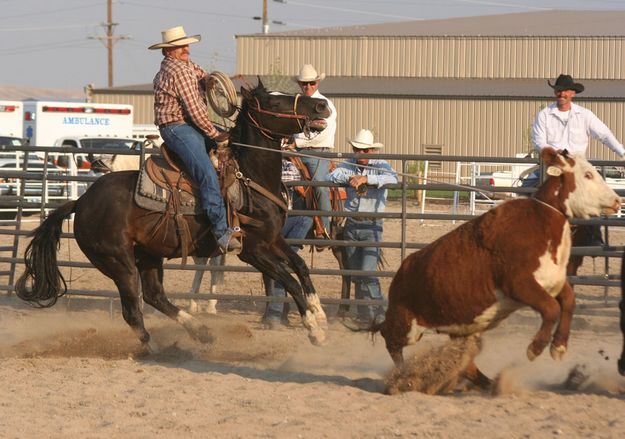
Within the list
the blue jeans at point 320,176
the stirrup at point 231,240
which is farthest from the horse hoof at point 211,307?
the stirrup at point 231,240

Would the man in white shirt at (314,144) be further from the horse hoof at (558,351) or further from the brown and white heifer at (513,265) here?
the horse hoof at (558,351)

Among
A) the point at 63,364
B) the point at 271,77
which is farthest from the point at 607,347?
the point at 271,77

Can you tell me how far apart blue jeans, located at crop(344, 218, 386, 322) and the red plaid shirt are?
2492mm

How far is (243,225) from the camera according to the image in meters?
8.25

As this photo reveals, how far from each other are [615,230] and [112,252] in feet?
39.5

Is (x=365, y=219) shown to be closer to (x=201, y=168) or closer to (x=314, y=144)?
(x=314, y=144)

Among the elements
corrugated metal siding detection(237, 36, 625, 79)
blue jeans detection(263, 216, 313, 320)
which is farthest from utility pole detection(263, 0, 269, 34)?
blue jeans detection(263, 216, 313, 320)

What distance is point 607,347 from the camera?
883 centimetres

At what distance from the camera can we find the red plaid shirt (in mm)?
8258

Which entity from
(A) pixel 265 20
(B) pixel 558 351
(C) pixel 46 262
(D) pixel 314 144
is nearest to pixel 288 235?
(D) pixel 314 144

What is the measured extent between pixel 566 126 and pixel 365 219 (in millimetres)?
2074

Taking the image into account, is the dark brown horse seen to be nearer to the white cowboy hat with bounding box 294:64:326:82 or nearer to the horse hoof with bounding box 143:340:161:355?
the horse hoof with bounding box 143:340:161:355

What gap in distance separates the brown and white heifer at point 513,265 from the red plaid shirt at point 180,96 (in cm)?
246

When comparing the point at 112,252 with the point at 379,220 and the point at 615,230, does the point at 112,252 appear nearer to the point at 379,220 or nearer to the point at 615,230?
the point at 379,220
